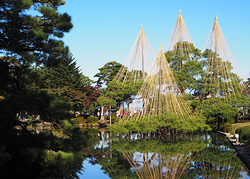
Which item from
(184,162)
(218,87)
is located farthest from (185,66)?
(184,162)

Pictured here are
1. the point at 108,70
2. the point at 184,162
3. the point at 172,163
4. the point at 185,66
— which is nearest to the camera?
the point at 172,163

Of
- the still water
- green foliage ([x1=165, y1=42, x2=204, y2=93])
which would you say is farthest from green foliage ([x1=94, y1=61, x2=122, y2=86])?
the still water

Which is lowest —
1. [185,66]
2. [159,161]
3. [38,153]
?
[159,161]

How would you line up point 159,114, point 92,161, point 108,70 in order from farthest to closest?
1. point 108,70
2. point 159,114
3. point 92,161

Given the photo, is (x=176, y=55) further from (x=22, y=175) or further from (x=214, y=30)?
(x=22, y=175)

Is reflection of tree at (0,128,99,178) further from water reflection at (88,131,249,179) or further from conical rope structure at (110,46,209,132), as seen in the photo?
conical rope structure at (110,46,209,132)

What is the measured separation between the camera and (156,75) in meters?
15.3

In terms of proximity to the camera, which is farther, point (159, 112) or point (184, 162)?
point (159, 112)

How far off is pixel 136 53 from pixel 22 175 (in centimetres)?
1068

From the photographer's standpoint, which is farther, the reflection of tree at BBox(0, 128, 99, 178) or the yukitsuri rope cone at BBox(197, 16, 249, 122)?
the yukitsuri rope cone at BBox(197, 16, 249, 122)

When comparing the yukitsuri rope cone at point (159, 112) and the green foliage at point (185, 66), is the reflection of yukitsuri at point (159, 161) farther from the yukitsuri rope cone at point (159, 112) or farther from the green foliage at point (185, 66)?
the green foliage at point (185, 66)

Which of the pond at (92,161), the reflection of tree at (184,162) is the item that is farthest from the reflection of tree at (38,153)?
the reflection of tree at (184,162)

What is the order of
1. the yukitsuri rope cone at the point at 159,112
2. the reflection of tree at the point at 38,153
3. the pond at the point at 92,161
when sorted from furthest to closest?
the yukitsuri rope cone at the point at 159,112 → the pond at the point at 92,161 → the reflection of tree at the point at 38,153

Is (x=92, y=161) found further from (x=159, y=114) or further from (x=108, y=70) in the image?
(x=108, y=70)
